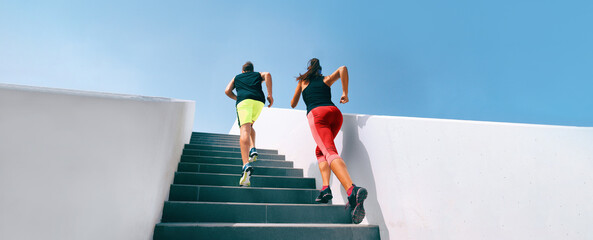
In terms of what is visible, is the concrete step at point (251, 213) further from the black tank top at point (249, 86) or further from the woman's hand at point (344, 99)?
the black tank top at point (249, 86)

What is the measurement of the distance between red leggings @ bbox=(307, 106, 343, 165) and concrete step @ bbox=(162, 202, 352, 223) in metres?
0.43

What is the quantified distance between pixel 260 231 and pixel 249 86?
5.21 feet

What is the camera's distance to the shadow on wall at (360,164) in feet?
7.30

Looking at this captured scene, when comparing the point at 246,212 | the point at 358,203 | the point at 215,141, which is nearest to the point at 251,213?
the point at 246,212

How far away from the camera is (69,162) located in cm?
94

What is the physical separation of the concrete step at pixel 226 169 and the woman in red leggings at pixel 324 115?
37.3 inches

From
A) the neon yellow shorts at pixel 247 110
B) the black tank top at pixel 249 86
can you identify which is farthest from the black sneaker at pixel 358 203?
the black tank top at pixel 249 86

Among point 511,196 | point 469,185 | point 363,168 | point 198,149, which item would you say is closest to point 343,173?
point 363,168

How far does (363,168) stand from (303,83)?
0.99 meters

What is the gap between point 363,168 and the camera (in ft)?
8.07

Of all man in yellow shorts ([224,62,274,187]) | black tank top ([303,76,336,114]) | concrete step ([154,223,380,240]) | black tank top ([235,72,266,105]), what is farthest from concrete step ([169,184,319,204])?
black tank top ([235,72,266,105])

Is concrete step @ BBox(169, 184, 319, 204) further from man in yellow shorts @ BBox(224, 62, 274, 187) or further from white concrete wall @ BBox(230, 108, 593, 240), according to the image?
white concrete wall @ BBox(230, 108, 593, 240)

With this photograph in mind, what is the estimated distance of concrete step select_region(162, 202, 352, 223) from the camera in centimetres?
224

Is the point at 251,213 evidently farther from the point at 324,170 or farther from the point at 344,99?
the point at 344,99
